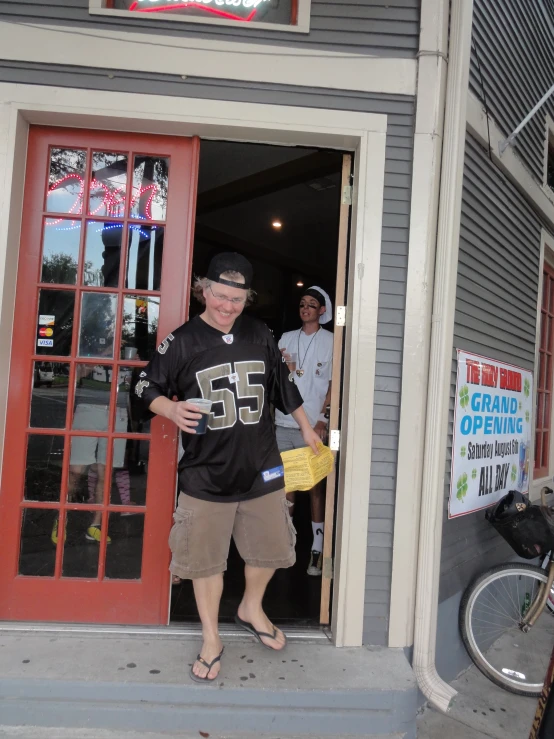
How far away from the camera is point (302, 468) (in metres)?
2.68

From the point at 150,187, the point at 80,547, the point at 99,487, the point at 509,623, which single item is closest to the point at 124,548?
the point at 80,547

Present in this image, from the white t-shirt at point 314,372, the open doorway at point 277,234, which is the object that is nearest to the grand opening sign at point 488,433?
the open doorway at point 277,234

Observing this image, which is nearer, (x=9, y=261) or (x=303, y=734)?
(x=303, y=734)

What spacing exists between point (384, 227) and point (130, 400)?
5.49 feet

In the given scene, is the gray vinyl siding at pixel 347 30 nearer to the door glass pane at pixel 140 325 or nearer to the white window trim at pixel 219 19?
the white window trim at pixel 219 19

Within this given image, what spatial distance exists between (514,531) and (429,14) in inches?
121

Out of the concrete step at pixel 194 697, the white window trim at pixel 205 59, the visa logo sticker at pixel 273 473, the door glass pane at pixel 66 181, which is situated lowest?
the concrete step at pixel 194 697

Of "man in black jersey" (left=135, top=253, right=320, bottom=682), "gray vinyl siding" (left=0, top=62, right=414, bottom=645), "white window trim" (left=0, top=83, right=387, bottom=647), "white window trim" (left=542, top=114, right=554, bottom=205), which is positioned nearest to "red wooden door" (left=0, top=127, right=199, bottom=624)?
"white window trim" (left=0, top=83, right=387, bottom=647)

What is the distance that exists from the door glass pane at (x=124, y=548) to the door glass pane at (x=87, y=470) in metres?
0.16

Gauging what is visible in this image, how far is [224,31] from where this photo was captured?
2.78m

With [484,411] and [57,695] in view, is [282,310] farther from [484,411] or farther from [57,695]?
[57,695]

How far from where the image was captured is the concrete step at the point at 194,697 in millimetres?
2307

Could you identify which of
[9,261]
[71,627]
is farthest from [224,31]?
[71,627]

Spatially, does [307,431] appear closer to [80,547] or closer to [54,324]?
[80,547]
